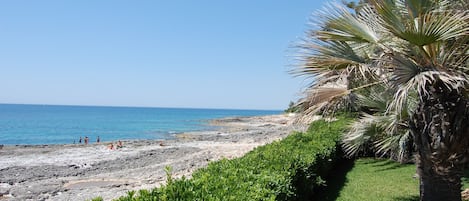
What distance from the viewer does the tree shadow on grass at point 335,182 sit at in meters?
8.16

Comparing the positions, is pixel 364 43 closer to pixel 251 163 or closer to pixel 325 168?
pixel 251 163

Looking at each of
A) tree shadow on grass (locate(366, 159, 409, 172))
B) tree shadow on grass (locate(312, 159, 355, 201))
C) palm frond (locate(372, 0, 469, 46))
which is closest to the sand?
tree shadow on grass (locate(312, 159, 355, 201))

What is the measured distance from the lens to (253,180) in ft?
14.7

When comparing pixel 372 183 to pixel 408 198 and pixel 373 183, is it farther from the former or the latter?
pixel 408 198

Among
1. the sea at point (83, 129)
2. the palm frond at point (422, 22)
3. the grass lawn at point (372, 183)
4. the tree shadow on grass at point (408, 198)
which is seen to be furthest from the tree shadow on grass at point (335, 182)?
the sea at point (83, 129)

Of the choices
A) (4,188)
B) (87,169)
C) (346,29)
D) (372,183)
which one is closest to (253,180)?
(346,29)

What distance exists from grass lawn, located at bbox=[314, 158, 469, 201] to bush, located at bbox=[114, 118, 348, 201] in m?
0.57

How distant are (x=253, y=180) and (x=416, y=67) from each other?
242 cm

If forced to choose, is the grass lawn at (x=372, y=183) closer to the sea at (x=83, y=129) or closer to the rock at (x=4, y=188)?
the rock at (x=4, y=188)

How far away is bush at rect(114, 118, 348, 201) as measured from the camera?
11.5 feet

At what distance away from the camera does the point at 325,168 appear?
9.07 metres

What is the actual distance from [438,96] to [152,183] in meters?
11.7

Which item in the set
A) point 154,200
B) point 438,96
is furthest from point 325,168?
point 154,200

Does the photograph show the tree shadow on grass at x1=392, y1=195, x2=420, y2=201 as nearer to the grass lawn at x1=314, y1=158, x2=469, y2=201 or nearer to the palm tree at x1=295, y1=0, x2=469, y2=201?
the grass lawn at x1=314, y1=158, x2=469, y2=201
